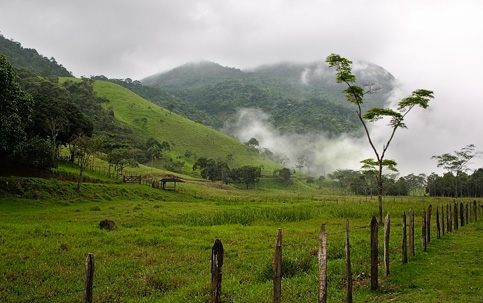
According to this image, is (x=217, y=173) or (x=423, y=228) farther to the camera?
(x=217, y=173)

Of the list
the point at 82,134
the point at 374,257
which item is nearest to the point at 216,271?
the point at 374,257

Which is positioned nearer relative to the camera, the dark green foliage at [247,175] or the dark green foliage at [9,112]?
the dark green foliage at [9,112]

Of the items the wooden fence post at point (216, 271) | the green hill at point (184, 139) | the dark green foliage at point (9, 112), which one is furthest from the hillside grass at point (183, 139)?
the wooden fence post at point (216, 271)

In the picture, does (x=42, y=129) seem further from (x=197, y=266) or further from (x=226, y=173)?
(x=226, y=173)

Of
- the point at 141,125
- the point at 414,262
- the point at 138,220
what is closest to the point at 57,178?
the point at 138,220

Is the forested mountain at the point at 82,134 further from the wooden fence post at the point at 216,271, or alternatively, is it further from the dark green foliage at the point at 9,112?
the wooden fence post at the point at 216,271

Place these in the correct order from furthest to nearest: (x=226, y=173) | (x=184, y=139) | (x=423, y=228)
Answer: (x=184, y=139), (x=226, y=173), (x=423, y=228)

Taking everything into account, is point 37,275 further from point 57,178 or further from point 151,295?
point 57,178

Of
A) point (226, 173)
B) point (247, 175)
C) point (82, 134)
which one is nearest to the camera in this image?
point (82, 134)

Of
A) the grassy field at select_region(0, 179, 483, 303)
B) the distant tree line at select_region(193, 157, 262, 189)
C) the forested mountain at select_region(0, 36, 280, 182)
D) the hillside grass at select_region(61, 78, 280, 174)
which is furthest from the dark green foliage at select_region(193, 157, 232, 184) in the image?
the grassy field at select_region(0, 179, 483, 303)

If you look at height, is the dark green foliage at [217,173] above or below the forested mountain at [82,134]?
below

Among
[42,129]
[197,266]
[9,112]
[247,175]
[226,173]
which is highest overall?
[42,129]

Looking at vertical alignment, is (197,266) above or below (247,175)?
below

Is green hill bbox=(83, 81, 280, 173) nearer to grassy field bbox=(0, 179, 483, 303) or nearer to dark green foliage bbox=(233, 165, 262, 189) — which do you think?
dark green foliage bbox=(233, 165, 262, 189)
